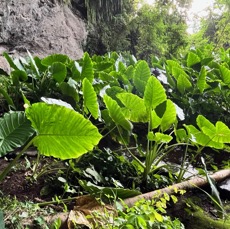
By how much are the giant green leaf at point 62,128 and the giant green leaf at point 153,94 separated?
624mm

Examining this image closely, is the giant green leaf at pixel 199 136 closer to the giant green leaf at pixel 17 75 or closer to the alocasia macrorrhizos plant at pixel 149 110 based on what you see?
the alocasia macrorrhizos plant at pixel 149 110

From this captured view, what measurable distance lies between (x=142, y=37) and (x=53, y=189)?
17.5ft

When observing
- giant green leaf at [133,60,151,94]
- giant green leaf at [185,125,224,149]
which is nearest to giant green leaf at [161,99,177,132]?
giant green leaf at [185,125,224,149]

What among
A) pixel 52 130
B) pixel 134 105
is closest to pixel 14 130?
pixel 52 130

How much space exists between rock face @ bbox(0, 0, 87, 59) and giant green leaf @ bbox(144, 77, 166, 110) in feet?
10.8

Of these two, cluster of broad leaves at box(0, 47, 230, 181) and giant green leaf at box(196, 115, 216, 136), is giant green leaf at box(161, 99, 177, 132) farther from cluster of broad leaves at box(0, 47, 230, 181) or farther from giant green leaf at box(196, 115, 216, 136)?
giant green leaf at box(196, 115, 216, 136)

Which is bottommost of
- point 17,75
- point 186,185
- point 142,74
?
point 186,185

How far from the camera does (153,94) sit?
156cm

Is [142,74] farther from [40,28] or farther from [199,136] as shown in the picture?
[40,28]

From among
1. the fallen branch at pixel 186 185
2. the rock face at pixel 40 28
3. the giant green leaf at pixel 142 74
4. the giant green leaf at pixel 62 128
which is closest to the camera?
the giant green leaf at pixel 62 128

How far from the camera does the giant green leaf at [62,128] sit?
3.32 ft

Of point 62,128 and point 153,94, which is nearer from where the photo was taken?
point 62,128

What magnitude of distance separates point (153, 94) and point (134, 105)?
4.9 inches

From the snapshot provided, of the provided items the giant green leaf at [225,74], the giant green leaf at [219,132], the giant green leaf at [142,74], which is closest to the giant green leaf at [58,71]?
the giant green leaf at [142,74]
